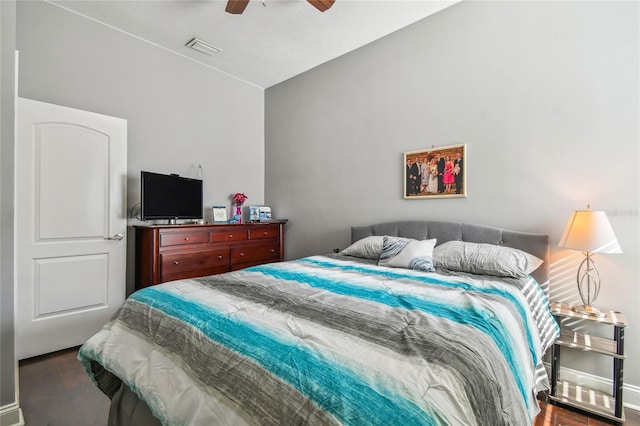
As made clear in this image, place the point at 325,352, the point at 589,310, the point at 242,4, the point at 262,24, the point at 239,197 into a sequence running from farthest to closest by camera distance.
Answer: the point at 239,197
the point at 262,24
the point at 242,4
the point at 589,310
the point at 325,352

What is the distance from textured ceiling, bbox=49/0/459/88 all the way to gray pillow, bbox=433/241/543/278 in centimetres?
218

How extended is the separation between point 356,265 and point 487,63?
2.01m

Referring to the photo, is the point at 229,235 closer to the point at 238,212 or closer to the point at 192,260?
the point at 192,260

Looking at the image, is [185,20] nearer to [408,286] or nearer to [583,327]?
[408,286]

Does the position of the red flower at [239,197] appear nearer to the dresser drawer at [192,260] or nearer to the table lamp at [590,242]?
the dresser drawer at [192,260]

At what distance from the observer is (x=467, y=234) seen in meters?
2.54

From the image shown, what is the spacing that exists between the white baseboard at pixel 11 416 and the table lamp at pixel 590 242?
3303mm

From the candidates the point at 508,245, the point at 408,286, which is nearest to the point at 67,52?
the point at 408,286

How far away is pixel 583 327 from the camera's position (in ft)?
6.77

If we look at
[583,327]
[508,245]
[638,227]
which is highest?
[638,227]

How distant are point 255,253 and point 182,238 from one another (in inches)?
36.4

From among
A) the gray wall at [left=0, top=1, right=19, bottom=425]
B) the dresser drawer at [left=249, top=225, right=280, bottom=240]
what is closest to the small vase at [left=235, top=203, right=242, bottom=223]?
the dresser drawer at [left=249, top=225, right=280, bottom=240]

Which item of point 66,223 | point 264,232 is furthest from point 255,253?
point 66,223

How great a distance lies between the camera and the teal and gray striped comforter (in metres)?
0.76
